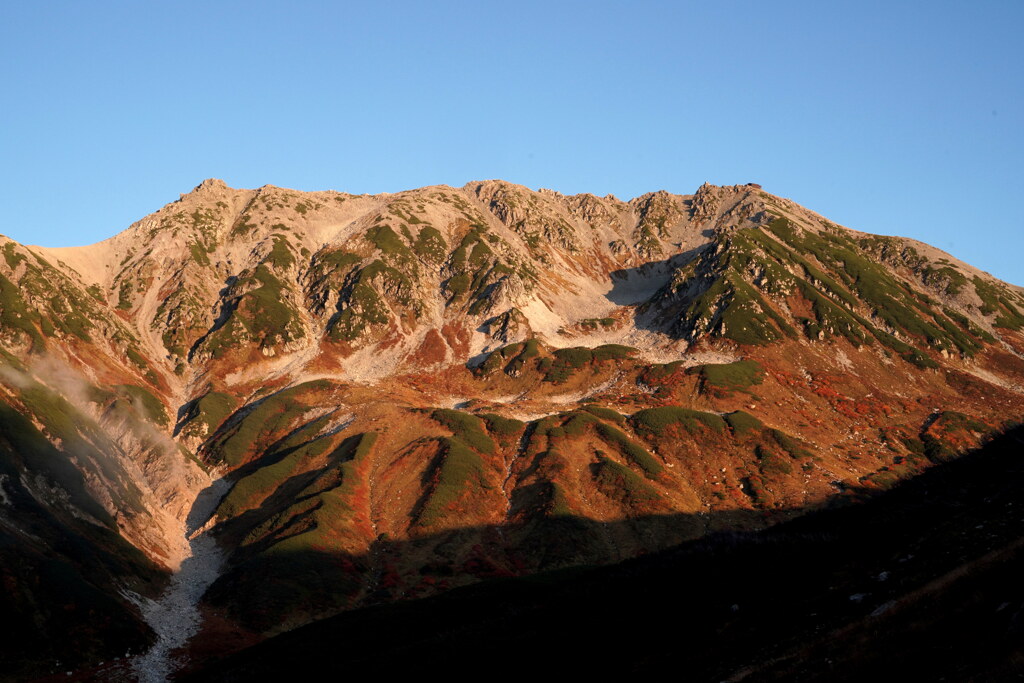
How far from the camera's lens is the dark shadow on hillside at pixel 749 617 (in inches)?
790

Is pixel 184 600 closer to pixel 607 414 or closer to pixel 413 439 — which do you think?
pixel 413 439

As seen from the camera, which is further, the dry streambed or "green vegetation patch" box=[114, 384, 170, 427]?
"green vegetation patch" box=[114, 384, 170, 427]

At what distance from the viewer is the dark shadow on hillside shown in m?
20.1

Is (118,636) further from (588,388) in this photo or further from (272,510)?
(588,388)

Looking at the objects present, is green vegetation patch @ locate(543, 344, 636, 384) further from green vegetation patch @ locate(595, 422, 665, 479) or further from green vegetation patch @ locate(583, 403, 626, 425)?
green vegetation patch @ locate(595, 422, 665, 479)

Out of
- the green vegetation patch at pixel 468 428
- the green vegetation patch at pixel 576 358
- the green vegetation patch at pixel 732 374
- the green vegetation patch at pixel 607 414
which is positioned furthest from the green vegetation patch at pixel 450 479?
the green vegetation patch at pixel 732 374

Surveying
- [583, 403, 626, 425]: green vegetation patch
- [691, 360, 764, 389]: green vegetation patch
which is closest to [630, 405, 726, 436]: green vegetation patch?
[583, 403, 626, 425]: green vegetation patch

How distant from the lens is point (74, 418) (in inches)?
4380

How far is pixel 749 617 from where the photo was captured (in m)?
33.7

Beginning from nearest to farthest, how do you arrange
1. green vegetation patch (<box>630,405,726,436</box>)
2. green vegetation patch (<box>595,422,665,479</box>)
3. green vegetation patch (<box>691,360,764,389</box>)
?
1. green vegetation patch (<box>595,422,665,479</box>)
2. green vegetation patch (<box>630,405,726,436</box>)
3. green vegetation patch (<box>691,360,764,389</box>)

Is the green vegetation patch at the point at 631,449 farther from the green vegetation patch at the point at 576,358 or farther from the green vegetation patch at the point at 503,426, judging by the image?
the green vegetation patch at the point at 576,358

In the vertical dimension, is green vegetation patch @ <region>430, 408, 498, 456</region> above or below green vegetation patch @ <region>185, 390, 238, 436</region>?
below

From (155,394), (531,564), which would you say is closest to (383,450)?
(531,564)

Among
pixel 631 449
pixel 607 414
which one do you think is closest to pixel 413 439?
pixel 607 414
